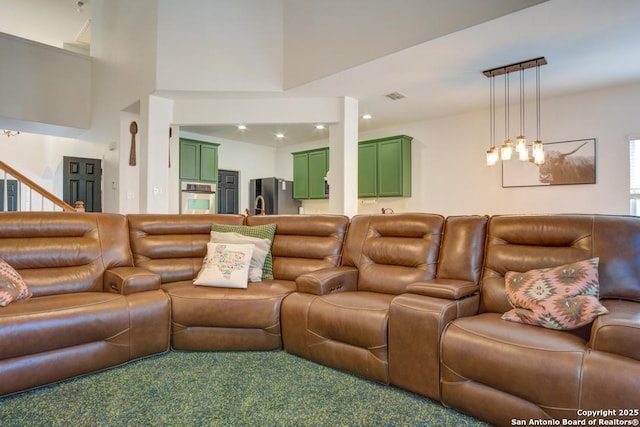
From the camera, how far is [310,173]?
7.31m

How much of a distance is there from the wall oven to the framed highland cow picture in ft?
16.4

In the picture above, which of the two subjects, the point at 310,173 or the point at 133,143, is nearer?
the point at 133,143

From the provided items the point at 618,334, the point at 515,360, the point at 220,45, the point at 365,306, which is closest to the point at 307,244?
the point at 365,306

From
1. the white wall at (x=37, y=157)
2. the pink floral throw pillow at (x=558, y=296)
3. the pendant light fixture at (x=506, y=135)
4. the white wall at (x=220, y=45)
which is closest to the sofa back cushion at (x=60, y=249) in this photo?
the white wall at (x=220, y=45)

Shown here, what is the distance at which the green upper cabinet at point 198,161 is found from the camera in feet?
21.1

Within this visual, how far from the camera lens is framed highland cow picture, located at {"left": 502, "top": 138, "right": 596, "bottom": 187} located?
15.6ft

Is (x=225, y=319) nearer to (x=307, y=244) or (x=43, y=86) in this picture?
(x=307, y=244)

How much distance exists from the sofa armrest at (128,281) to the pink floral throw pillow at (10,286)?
1.54 ft

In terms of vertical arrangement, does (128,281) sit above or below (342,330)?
above

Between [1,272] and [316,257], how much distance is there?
6.92 ft

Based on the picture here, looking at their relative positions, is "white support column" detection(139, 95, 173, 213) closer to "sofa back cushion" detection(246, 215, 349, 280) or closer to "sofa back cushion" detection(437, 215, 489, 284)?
"sofa back cushion" detection(246, 215, 349, 280)

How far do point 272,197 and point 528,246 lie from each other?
5.78 metres

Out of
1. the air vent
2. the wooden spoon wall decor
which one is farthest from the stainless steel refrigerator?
the air vent

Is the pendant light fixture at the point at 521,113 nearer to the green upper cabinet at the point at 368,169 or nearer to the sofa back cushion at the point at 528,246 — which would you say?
the green upper cabinet at the point at 368,169
